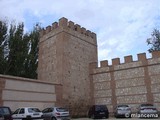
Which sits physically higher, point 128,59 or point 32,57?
point 32,57

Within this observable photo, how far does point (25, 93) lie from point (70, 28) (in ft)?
37.3

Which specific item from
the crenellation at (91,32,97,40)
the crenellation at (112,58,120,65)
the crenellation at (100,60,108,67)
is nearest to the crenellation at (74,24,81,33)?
the crenellation at (91,32,97,40)

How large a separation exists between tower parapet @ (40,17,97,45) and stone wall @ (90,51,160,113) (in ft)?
15.6

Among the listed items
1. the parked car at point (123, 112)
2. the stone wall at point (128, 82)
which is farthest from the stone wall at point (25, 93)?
the parked car at point (123, 112)

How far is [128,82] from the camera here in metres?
28.3

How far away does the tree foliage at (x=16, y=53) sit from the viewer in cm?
3334

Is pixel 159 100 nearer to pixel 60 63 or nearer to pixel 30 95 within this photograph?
pixel 60 63

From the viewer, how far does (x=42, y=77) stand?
1207 inches

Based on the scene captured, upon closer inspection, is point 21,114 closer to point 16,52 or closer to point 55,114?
point 55,114

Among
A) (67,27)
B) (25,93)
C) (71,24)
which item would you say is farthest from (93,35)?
(25,93)

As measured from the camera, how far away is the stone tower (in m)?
28.0

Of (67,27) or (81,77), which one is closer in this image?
(67,27)

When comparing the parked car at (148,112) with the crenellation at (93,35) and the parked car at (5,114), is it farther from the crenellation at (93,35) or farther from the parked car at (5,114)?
the crenellation at (93,35)

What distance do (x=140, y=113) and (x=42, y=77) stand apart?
13.4m
